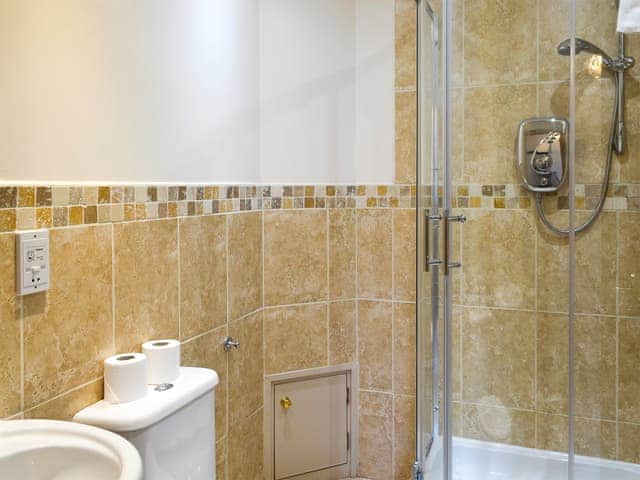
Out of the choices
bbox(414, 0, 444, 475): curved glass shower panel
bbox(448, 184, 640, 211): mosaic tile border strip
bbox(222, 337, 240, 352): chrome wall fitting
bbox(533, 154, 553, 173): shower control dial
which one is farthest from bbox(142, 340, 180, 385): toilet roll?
bbox(533, 154, 553, 173): shower control dial

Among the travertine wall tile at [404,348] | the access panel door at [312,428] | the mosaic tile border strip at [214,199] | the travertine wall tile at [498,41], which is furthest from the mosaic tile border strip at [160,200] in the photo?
the access panel door at [312,428]

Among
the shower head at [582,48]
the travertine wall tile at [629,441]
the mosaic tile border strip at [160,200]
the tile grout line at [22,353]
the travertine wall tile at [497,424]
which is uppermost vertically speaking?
the shower head at [582,48]

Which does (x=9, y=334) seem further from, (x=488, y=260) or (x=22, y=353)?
(x=488, y=260)

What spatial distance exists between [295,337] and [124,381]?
1064 millimetres

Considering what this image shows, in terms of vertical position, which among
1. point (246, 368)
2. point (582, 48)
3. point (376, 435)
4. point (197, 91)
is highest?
point (582, 48)

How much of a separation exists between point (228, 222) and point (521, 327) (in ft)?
3.70

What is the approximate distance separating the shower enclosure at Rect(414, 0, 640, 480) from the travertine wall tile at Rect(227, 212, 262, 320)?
63 cm

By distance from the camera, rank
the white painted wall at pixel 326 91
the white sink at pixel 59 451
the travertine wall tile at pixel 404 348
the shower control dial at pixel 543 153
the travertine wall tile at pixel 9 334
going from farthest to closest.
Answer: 1. the travertine wall tile at pixel 404 348
2. the white painted wall at pixel 326 91
3. the shower control dial at pixel 543 153
4. the travertine wall tile at pixel 9 334
5. the white sink at pixel 59 451

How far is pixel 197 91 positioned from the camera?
1.84m

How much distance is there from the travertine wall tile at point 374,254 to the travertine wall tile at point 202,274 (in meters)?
0.68

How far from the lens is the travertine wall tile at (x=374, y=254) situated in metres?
2.42

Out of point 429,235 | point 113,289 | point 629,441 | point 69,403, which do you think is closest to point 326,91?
point 429,235

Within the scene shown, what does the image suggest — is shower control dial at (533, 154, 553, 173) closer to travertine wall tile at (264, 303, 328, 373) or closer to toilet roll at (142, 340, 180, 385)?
travertine wall tile at (264, 303, 328, 373)

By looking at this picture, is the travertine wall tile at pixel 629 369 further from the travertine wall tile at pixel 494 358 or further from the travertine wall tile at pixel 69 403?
the travertine wall tile at pixel 69 403
